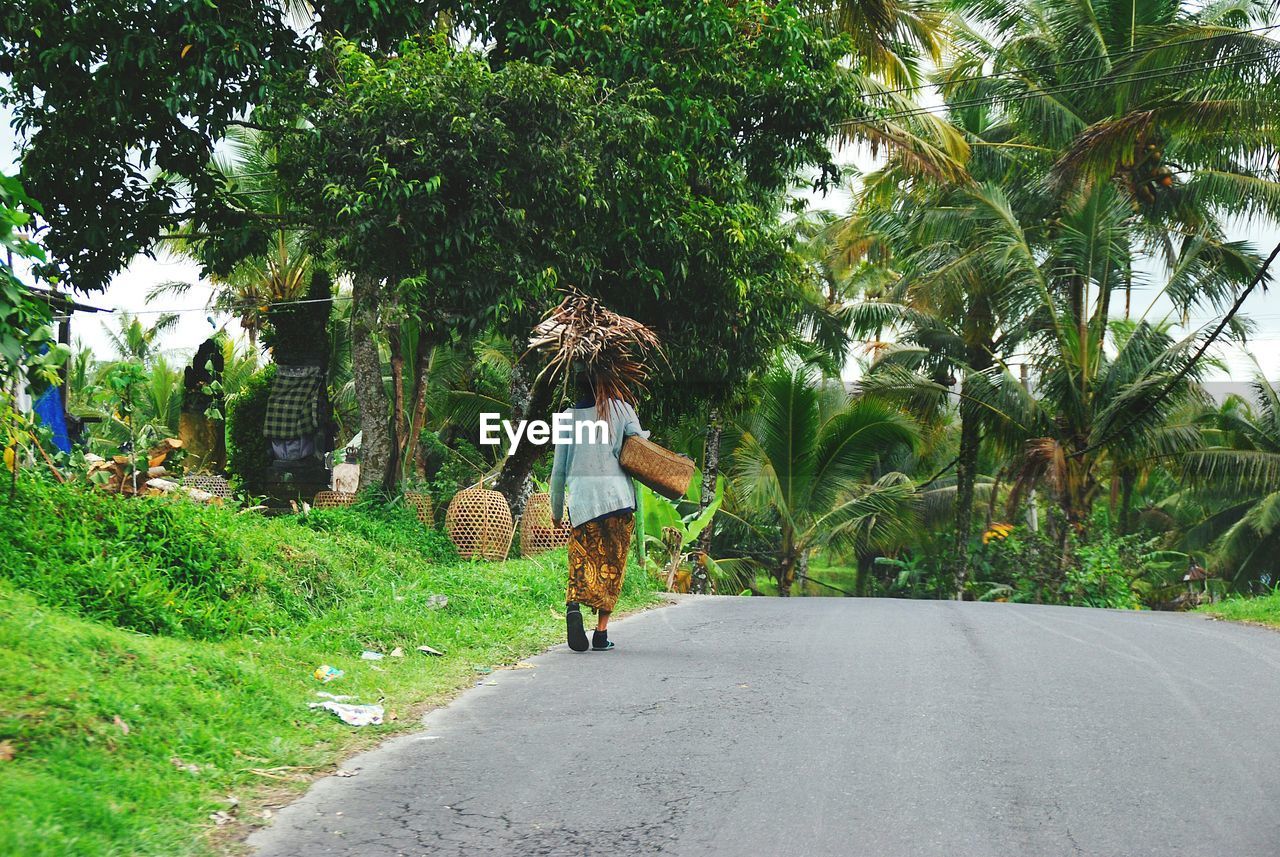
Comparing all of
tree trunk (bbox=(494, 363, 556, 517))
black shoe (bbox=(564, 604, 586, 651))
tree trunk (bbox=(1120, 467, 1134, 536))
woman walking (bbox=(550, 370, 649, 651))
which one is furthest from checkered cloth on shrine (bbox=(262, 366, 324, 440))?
tree trunk (bbox=(1120, 467, 1134, 536))

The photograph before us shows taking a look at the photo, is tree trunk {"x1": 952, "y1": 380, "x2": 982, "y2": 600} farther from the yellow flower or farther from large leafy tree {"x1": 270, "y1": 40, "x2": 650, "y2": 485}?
large leafy tree {"x1": 270, "y1": 40, "x2": 650, "y2": 485}

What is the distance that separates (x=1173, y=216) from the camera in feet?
76.9

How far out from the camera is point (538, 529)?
1522 cm

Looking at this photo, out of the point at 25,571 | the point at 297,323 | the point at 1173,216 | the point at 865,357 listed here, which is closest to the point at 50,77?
the point at 297,323

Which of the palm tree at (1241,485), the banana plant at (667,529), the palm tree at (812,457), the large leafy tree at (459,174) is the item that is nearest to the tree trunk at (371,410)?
the large leafy tree at (459,174)

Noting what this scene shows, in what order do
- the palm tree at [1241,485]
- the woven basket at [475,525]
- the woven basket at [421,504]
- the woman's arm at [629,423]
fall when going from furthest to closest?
the palm tree at [1241,485] < the woven basket at [421,504] < the woven basket at [475,525] < the woman's arm at [629,423]

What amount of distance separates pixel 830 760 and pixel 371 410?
1023cm

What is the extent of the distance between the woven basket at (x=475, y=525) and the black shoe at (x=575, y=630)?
5.41 meters

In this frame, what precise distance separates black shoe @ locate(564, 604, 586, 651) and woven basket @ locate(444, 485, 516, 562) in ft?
17.8

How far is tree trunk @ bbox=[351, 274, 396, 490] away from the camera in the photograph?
1455 centimetres

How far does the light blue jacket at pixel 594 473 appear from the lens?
831 centimetres

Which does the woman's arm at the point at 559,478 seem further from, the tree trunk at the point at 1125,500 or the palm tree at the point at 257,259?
the tree trunk at the point at 1125,500

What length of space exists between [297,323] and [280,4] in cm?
529

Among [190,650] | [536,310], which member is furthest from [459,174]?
[190,650]
